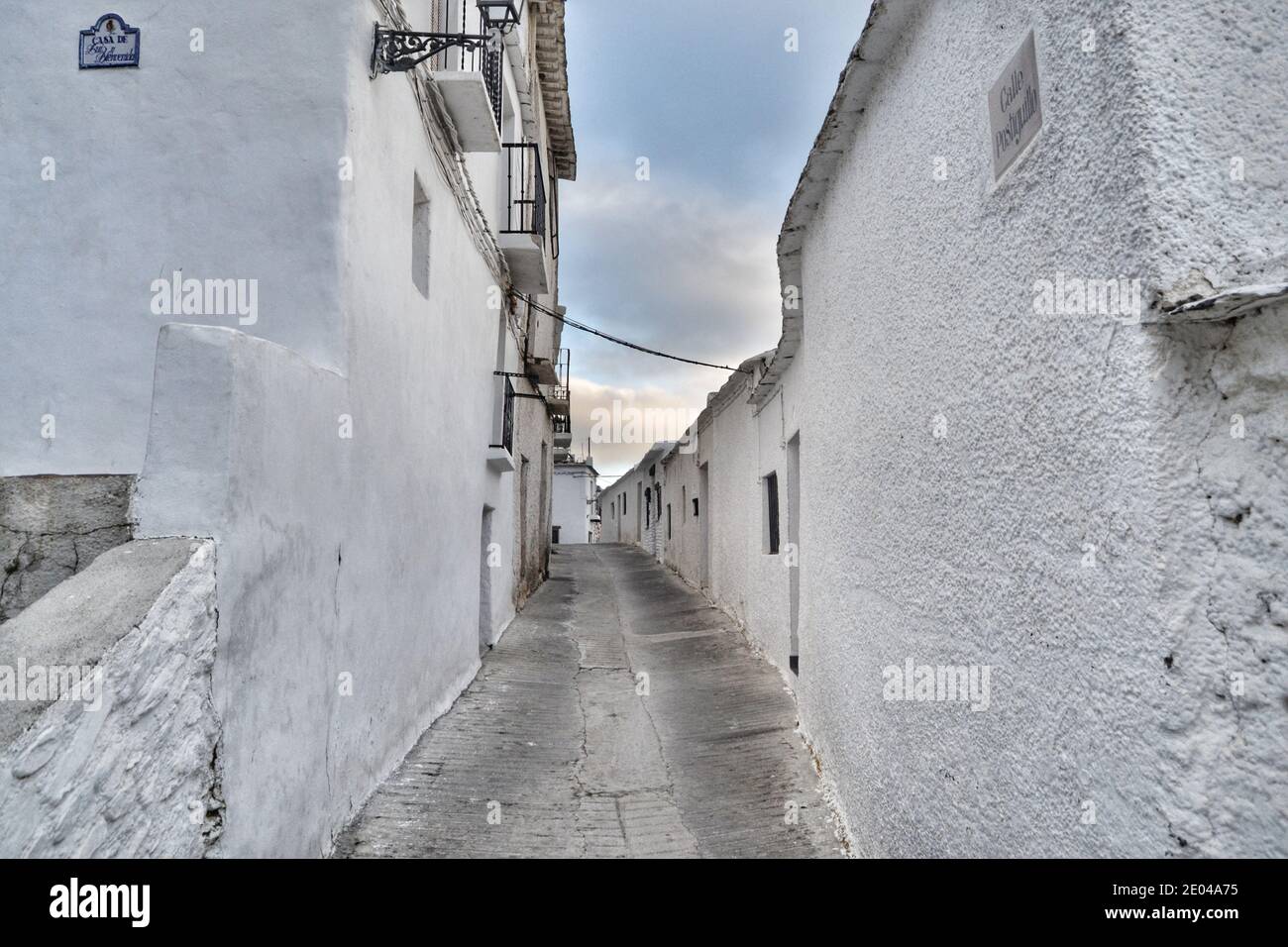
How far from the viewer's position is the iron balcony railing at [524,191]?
28.6 feet

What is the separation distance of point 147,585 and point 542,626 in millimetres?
7670

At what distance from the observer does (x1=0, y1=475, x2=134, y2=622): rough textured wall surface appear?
11.5 feet

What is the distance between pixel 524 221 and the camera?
8.92m

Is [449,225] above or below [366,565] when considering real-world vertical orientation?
above

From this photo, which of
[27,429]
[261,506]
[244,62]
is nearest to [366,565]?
Answer: [261,506]

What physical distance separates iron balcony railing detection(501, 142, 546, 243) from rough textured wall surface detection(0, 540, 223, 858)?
262 inches

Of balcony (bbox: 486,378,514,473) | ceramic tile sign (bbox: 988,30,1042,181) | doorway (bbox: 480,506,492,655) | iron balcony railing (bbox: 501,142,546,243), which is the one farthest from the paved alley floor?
iron balcony railing (bbox: 501,142,546,243)

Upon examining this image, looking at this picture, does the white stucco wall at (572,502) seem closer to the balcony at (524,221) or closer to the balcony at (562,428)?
the balcony at (562,428)

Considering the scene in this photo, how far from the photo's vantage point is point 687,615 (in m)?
10.9

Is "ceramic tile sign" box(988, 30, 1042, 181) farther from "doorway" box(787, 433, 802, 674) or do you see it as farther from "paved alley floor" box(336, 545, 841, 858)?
"doorway" box(787, 433, 802, 674)

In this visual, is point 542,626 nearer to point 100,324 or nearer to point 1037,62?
point 100,324

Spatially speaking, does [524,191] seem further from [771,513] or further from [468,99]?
[771,513]

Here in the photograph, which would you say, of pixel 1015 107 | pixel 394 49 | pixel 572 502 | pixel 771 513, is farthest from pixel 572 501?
pixel 1015 107

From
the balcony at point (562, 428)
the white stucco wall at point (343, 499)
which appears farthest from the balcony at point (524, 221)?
the balcony at point (562, 428)
